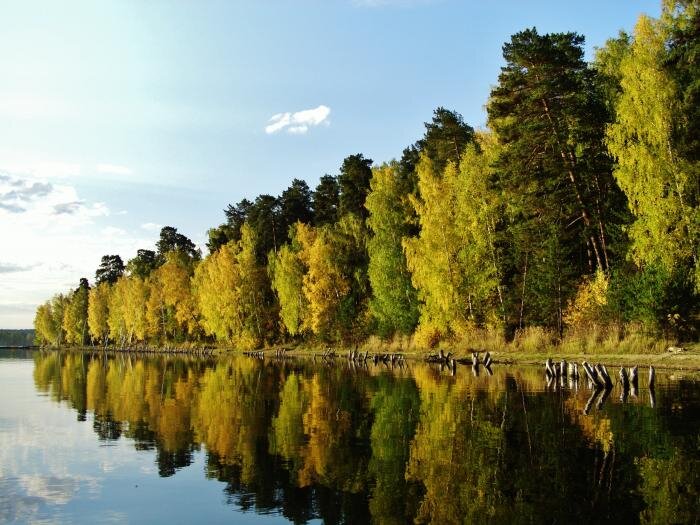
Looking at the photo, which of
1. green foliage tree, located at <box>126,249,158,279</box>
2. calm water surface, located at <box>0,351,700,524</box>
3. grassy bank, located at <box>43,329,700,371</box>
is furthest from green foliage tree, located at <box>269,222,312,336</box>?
green foliage tree, located at <box>126,249,158,279</box>

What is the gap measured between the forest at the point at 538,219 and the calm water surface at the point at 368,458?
1096 centimetres

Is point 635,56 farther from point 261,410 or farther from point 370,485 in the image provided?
point 370,485

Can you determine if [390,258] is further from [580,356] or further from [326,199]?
[326,199]

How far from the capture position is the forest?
37719 millimetres

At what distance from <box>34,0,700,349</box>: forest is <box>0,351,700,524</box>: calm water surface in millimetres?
10960

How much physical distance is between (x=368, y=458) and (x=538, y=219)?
110 ft

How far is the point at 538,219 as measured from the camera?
151 feet

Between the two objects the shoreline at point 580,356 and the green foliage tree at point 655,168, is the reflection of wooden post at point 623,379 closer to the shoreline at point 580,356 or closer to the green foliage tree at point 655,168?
the shoreline at point 580,356

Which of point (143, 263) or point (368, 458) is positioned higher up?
point (143, 263)

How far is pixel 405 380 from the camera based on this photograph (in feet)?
121

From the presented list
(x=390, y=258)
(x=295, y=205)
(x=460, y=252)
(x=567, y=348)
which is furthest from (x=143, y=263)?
(x=567, y=348)

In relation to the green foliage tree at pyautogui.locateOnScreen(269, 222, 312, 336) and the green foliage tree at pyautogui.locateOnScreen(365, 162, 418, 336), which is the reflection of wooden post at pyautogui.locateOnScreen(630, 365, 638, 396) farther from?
the green foliage tree at pyautogui.locateOnScreen(269, 222, 312, 336)

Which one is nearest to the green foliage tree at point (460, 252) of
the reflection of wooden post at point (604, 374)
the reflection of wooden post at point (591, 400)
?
the reflection of wooden post at point (604, 374)

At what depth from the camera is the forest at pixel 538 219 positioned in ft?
124
